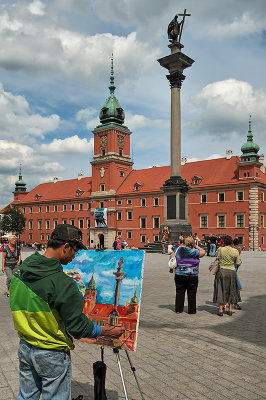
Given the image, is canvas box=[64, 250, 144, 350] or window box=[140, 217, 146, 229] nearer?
canvas box=[64, 250, 144, 350]

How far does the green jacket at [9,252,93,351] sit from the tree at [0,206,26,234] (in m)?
74.5

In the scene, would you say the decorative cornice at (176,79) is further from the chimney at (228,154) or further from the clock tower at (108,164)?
the clock tower at (108,164)

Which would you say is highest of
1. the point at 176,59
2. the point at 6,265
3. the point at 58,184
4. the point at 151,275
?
the point at 176,59

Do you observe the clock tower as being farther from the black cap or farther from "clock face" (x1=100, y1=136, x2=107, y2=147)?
the black cap

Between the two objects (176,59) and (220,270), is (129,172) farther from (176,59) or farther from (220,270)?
(220,270)

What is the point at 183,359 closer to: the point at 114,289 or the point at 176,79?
the point at 114,289

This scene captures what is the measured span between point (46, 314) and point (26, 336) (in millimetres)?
242

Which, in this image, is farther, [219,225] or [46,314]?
[219,225]

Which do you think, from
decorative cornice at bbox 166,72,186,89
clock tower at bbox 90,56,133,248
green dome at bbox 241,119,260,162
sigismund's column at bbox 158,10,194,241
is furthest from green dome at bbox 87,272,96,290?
clock tower at bbox 90,56,133,248

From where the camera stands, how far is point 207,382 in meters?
4.67

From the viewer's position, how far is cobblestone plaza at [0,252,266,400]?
443cm

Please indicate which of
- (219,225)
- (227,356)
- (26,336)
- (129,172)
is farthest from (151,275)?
(129,172)

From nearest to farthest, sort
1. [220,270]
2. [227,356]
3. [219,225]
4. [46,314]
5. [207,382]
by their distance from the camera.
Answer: [46,314], [207,382], [227,356], [220,270], [219,225]

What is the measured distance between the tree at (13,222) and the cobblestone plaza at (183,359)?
6782 cm
